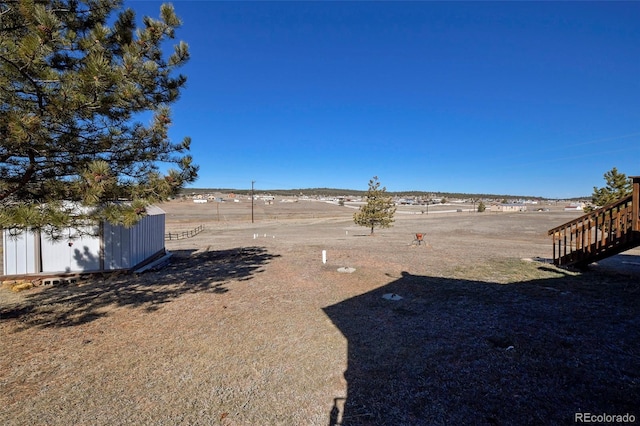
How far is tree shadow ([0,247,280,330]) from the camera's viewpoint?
7616 millimetres

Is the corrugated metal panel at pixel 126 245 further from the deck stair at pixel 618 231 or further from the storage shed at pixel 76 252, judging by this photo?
the deck stair at pixel 618 231

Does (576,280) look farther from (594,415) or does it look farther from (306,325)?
(306,325)

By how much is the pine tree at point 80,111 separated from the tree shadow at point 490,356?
4.60 m

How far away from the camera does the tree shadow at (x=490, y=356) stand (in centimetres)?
382

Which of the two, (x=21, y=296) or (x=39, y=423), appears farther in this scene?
(x=21, y=296)

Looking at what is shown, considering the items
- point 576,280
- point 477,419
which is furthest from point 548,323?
point 576,280

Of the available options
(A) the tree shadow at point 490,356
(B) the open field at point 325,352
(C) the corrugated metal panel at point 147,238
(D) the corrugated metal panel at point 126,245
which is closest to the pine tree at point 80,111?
(B) the open field at point 325,352

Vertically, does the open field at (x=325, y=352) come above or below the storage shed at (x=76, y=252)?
below

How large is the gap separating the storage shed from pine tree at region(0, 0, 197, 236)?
527 cm

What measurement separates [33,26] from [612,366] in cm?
929

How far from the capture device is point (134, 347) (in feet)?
18.9

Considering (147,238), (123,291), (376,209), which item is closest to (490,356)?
(123,291)

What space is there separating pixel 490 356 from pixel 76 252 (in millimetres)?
13710

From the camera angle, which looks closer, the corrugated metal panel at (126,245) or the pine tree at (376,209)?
the corrugated metal panel at (126,245)
